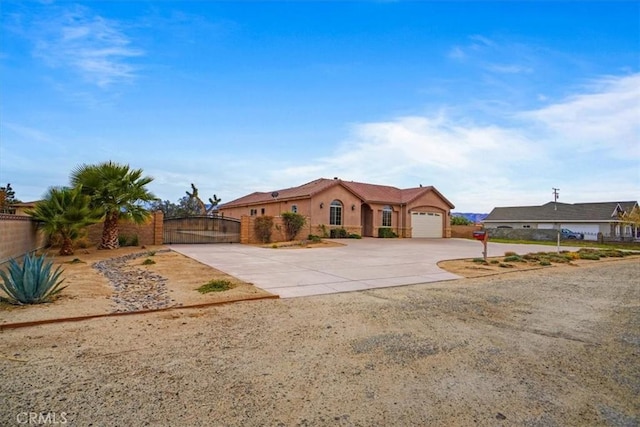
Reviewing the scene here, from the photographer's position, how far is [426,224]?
34406mm

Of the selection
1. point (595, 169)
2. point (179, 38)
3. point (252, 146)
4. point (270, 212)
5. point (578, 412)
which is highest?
point (179, 38)

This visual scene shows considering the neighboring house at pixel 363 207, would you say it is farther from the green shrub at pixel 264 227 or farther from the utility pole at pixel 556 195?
the utility pole at pixel 556 195

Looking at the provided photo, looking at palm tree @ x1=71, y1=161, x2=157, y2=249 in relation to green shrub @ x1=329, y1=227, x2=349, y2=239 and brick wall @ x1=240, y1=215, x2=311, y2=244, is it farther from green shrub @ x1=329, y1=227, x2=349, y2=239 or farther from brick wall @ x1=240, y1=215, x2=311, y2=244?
green shrub @ x1=329, y1=227, x2=349, y2=239

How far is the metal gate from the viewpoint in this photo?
912 inches

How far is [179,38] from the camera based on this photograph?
48.2 ft

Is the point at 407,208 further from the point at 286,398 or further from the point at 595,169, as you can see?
the point at 286,398

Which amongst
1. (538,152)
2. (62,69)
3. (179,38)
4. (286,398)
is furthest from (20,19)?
(538,152)

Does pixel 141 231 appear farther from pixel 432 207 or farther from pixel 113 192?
pixel 432 207

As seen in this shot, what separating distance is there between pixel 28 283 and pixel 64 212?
9435 millimetres

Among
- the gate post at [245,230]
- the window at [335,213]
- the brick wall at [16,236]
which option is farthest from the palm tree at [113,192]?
the window at [335,213]

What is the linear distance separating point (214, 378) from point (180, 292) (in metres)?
4.62

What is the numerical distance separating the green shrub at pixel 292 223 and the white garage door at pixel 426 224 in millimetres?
12582

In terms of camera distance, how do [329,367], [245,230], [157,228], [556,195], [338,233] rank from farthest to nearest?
[556,195] < [338,233] < [245,230] < [157,228] < [329,367]

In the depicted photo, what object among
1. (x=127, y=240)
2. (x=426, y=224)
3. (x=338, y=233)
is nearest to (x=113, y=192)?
(x=127, y=240)
